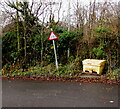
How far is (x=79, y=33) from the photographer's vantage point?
359 inches

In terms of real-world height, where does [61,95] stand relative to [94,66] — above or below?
below

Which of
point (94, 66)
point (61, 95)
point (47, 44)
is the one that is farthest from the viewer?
point (47, 44)

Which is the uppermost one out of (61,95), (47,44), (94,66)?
(47,44)

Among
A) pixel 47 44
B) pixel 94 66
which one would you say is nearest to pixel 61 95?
pixel 94 66

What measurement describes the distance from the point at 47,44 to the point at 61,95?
494cm

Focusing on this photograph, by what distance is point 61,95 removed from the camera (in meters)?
4.69

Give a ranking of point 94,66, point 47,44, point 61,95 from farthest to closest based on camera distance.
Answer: point 47,44 < point 94,66 < point 61,95

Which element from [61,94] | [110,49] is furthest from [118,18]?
[61,94]

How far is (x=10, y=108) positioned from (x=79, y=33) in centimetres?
661

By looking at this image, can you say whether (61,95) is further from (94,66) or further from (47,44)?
(47,44)

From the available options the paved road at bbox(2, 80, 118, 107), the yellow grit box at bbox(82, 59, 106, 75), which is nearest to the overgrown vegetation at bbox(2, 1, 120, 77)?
the yellow grit box at bbox(82, 59, 106, 75)

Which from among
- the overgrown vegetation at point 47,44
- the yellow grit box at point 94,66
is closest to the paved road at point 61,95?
the yellow grit box at point 94,66

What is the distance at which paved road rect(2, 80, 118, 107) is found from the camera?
13.1 feet

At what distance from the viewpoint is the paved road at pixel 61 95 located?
400cm
